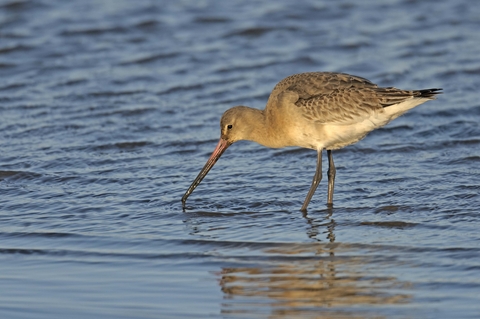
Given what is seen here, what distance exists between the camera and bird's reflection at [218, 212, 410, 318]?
17.9 ft

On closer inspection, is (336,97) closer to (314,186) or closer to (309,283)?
(314,186)

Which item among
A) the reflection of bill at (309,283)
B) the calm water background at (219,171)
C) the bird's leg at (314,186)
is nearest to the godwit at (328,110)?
the bird's leg at (314,186)

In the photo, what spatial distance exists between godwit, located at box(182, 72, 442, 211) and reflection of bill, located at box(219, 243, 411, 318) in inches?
51.9

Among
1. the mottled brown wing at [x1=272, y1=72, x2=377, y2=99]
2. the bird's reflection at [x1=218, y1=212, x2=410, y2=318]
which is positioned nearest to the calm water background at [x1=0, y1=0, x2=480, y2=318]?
the bird's reflection at [x1=218, y1=212, x2=410, y2=318]

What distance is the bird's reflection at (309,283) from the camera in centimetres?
545

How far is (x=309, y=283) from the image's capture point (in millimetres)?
5863

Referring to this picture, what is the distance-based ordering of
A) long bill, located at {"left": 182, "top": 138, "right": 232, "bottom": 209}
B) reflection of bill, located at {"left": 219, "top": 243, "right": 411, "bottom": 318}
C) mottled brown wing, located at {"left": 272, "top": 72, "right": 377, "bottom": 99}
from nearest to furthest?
reflection of bill, located at {"left": 219, "top": 243, "right": 411, "bottom": 318}, mottled brown wing, located at {"left": 272, "top": 72, "right": 377, "bottom": 99}, long bill, located at {"left": 182, "top": 138, "right": 232, "bottom": 209}

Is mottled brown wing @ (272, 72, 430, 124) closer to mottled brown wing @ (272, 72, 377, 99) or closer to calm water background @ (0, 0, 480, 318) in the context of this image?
mottled brown wing @ (272, 72, 377, 99)

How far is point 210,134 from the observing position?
10.3m

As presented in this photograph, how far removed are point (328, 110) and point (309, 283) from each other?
7.70ft

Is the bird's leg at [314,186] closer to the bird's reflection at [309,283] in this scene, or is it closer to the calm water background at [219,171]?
the calm water background at [219,171]

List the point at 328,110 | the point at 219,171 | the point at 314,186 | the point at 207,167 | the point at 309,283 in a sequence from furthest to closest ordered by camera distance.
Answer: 1. the point at 219,171
2. the point at 207,167
3. the point at 314,186
4. the point at 328,110
5. the point at 309,283

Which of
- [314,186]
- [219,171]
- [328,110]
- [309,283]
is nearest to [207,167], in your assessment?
[219,171]

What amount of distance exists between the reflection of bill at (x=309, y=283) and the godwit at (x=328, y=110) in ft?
4.32
